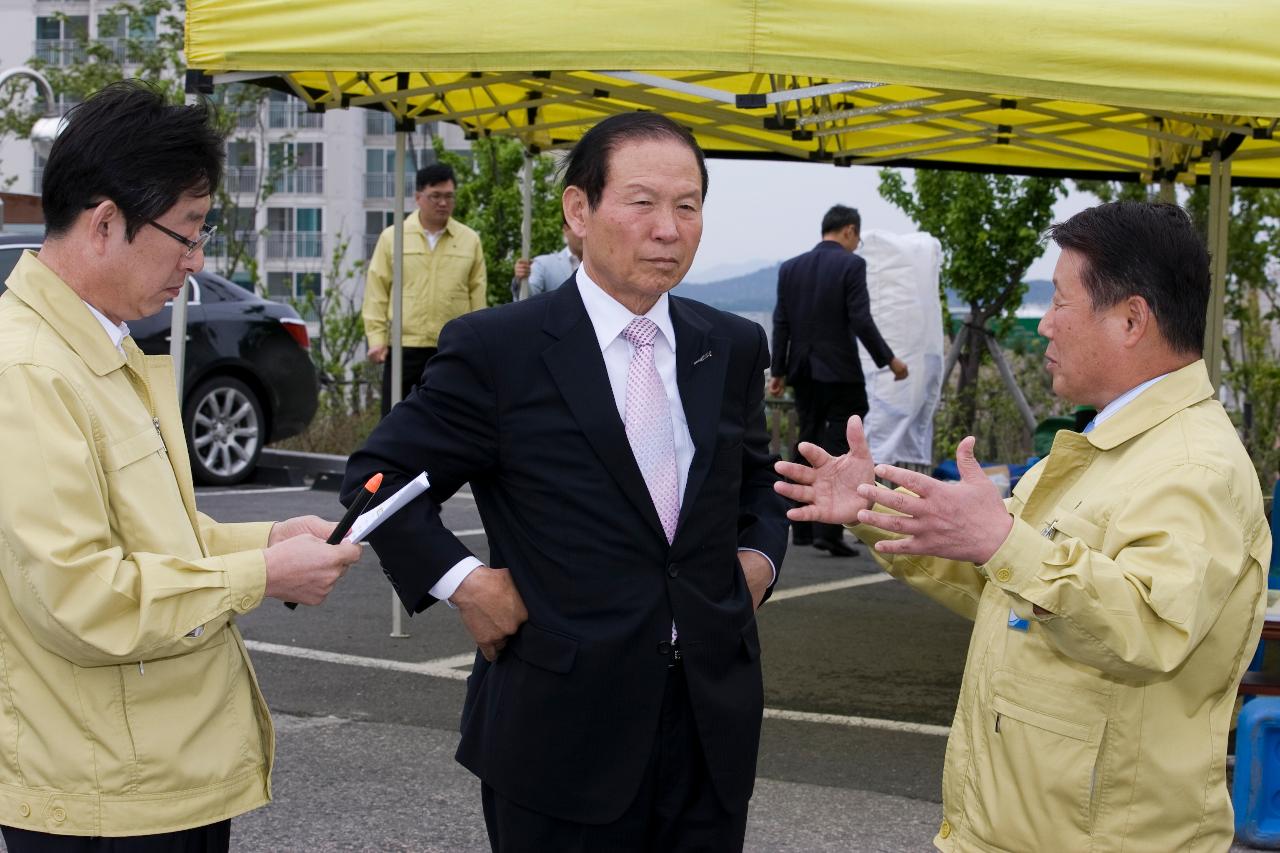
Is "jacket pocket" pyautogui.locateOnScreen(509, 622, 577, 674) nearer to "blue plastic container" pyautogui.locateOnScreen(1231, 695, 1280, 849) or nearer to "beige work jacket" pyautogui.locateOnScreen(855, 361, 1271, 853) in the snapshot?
"beige work jacket" pyautogui.locateOnScreen(855, 361, 1271, 853)

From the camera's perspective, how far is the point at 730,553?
2619mm

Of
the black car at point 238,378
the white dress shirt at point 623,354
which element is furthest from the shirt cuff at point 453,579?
the black car at point 238,378

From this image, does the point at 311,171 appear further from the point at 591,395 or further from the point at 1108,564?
the point at 1108,564

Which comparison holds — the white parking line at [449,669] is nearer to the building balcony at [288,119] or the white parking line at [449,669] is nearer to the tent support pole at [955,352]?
the tent support pole at [955,352]

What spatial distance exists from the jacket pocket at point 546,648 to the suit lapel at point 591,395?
0.24m

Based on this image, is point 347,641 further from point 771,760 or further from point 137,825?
point 137,825

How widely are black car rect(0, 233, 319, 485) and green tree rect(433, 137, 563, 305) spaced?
449 cm

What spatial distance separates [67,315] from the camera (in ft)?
7.47

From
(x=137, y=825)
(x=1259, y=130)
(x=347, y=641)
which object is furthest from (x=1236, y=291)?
(x=137, y=825)

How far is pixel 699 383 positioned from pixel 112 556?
1.03 meters

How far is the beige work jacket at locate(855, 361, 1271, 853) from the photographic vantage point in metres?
2.17

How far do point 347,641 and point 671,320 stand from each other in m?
4.30

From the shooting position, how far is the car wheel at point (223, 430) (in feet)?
38.2

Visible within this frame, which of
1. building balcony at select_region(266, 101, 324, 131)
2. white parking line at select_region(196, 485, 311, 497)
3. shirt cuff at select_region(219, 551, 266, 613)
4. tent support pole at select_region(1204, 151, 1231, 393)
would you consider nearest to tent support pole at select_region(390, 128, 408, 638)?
tent support pole at select_region(1204, 151, 1231, 393)
